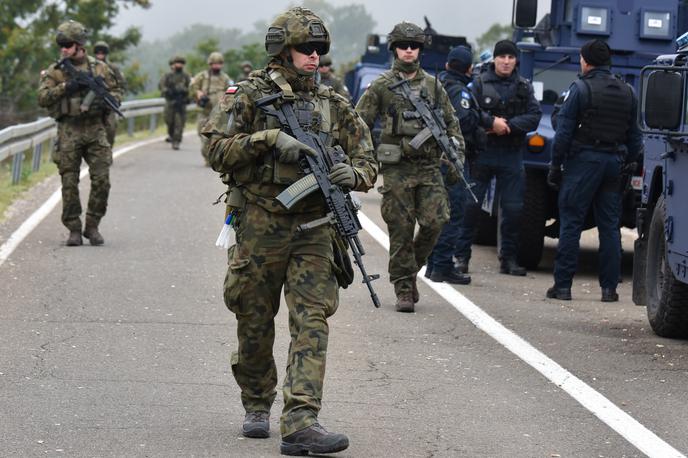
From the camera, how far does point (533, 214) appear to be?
563 inches

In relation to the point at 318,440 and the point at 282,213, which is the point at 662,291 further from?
the point at 318,440

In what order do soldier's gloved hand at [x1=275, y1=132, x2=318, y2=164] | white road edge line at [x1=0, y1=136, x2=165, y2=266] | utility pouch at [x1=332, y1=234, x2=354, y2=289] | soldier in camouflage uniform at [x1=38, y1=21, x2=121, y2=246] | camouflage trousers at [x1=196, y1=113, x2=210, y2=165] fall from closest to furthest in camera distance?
soldier's gloved hand at [x1=275, y1=132, x2=318, y2=164] → camouflage trousers at [x1=196, y1=113, x2=210, y2=165] → utility pouch at [x1=332, y1=234, x2=354, y2=289] → white road edge line at [x1=0, y1=136, x2=165, y2=266] → soldier in camouflage uniform at [x1=38, y1=21, x2=121, y2=246]

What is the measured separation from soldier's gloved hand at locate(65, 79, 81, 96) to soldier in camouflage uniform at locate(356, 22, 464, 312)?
382 centimetres

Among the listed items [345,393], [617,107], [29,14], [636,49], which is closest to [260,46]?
[29,14]

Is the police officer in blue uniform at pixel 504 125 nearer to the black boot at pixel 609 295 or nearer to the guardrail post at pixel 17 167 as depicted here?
the black boot at pixel 609 295

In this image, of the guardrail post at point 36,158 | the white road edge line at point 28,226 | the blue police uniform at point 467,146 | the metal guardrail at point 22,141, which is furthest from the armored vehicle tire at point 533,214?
the guardrail post at point 36,158

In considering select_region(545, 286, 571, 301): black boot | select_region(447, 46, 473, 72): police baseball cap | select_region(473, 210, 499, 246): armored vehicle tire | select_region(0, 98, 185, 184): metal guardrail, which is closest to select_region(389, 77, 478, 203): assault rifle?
select_region(447, 46, 473, 72): police baseball cap

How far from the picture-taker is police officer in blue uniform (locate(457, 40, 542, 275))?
1325 centimetres

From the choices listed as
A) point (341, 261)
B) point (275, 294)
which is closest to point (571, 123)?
point (341, 261)

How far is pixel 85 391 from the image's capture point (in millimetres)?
8125

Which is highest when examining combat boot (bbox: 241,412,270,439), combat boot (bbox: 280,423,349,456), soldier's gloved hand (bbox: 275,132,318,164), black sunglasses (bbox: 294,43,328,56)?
black sunglasses (bbox: 294,43,328,56)

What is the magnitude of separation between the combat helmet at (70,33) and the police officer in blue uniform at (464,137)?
3.40 meters

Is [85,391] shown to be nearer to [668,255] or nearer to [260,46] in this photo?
[668,255]

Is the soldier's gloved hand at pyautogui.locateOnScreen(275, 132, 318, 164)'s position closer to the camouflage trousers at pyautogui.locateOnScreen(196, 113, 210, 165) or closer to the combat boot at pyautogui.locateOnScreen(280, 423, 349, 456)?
the camouflage trousers at pyautogui.locateOnScreen(196, 113, 210, 165)
